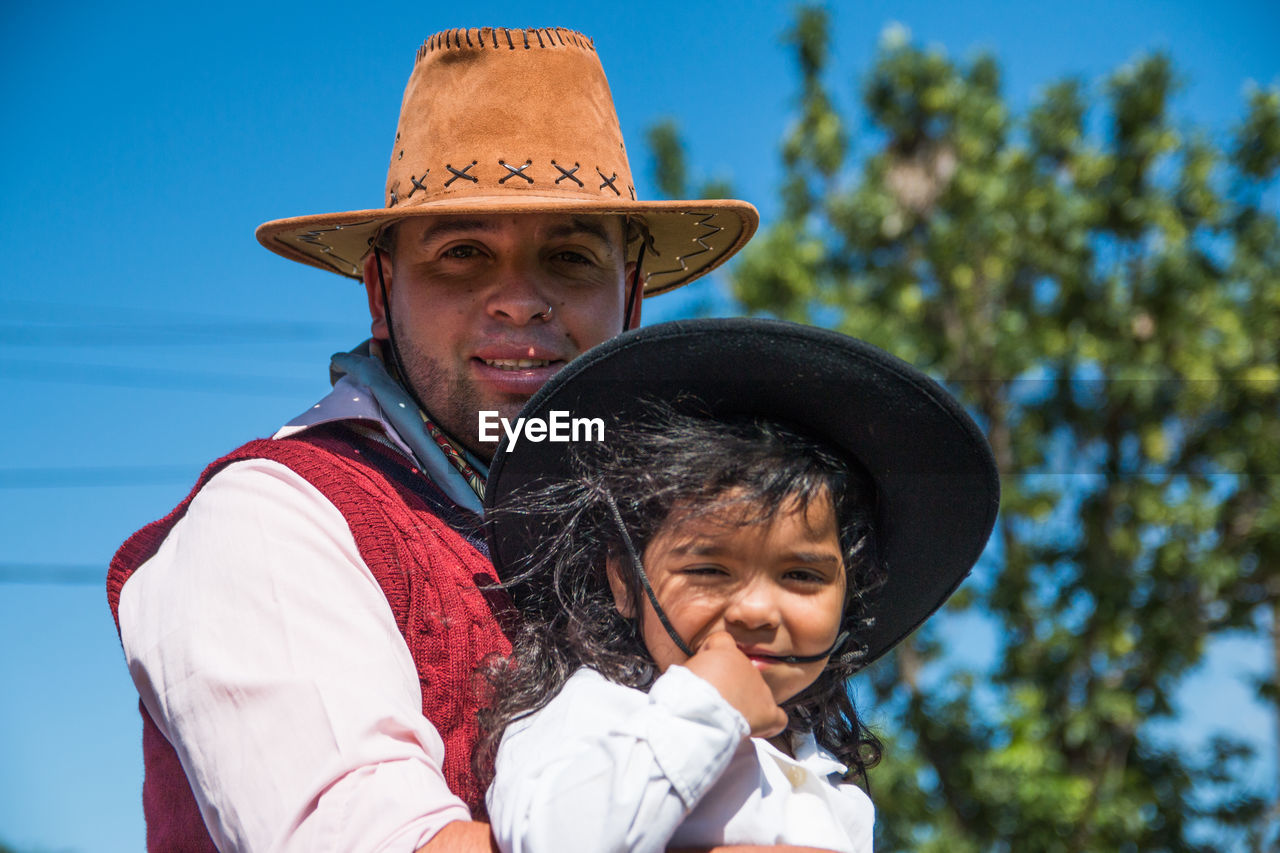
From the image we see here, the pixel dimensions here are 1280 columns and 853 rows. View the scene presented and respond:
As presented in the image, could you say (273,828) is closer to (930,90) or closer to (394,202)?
(394,202)

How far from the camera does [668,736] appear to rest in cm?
145

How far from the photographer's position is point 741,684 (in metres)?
1.55

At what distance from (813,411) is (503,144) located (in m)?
0.90

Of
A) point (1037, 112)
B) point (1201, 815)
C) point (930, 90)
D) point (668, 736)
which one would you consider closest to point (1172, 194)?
point (1037, 112)

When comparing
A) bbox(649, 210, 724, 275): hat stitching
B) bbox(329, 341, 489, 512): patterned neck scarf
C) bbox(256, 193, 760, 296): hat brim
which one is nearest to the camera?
bbox(329, 341, 489, 512): patterned neck scarf

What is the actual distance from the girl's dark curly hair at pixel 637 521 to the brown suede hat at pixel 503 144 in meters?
0.60

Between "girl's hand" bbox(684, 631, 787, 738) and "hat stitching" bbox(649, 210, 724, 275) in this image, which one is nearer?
"girl's hand" bbox(684, 631, 787, 738)

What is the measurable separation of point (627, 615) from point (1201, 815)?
A: 354 inches

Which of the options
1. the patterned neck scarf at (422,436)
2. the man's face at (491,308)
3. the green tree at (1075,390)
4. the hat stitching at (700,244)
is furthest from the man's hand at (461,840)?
the green tree at (1075,390)

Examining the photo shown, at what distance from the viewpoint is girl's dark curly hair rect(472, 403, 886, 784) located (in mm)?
1757

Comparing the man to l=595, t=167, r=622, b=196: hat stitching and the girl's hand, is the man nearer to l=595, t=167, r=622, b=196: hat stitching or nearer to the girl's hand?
l=595, t=167, r=622, b=196: hat stitching

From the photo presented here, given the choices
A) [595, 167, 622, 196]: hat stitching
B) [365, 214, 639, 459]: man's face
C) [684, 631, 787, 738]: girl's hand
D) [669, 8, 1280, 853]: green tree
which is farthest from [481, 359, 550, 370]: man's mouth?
[669, 8, 1280, 853]: green tree

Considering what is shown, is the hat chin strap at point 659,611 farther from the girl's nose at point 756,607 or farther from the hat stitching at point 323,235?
the hat stitching at point 323,235

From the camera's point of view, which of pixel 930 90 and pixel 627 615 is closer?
pixel 627 615
